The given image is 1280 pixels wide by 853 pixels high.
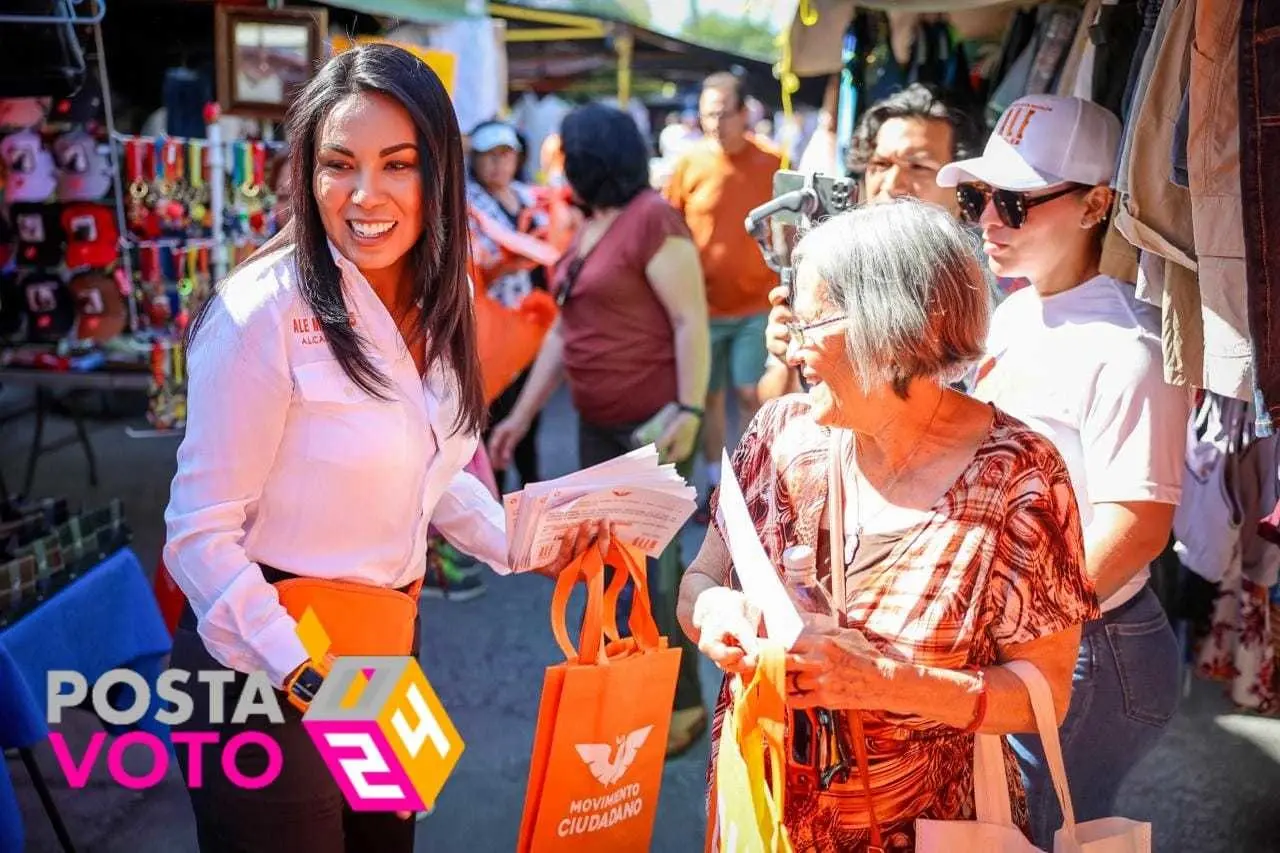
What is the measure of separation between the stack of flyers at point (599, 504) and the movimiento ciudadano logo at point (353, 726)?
27 centimetres

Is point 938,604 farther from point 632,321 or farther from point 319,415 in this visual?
point 632,321

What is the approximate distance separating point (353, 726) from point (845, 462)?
830 millimetres

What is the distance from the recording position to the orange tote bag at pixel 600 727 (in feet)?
6.82

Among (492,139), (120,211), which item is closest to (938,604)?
(492,139)

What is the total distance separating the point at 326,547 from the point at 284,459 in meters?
0.16

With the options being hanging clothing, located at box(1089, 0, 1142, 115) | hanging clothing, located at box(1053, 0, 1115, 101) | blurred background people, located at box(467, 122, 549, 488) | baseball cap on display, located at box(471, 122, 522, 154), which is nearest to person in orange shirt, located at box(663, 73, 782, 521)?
blurred background people, located at box(467, 122, 549, 488)

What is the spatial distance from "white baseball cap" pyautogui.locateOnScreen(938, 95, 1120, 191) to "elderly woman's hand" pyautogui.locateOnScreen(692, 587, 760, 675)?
1.18 metres

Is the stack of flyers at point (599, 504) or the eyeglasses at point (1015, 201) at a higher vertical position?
the eyeglasses at point (1015, 201)

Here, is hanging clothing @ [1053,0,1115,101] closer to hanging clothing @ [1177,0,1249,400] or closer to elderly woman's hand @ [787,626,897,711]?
hanging clothing @ [1177,0,1249,400]

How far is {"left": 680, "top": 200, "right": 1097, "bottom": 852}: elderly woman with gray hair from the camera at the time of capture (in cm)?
178

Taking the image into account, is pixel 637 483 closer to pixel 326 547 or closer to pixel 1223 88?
pixel 326 547

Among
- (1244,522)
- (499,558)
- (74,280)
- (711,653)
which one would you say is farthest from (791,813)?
(74,280)

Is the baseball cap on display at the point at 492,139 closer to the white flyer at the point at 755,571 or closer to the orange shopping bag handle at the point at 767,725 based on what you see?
the white flyer at the point at 755,571

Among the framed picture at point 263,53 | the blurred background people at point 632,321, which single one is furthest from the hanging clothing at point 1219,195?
the framed picture at point 263,53
